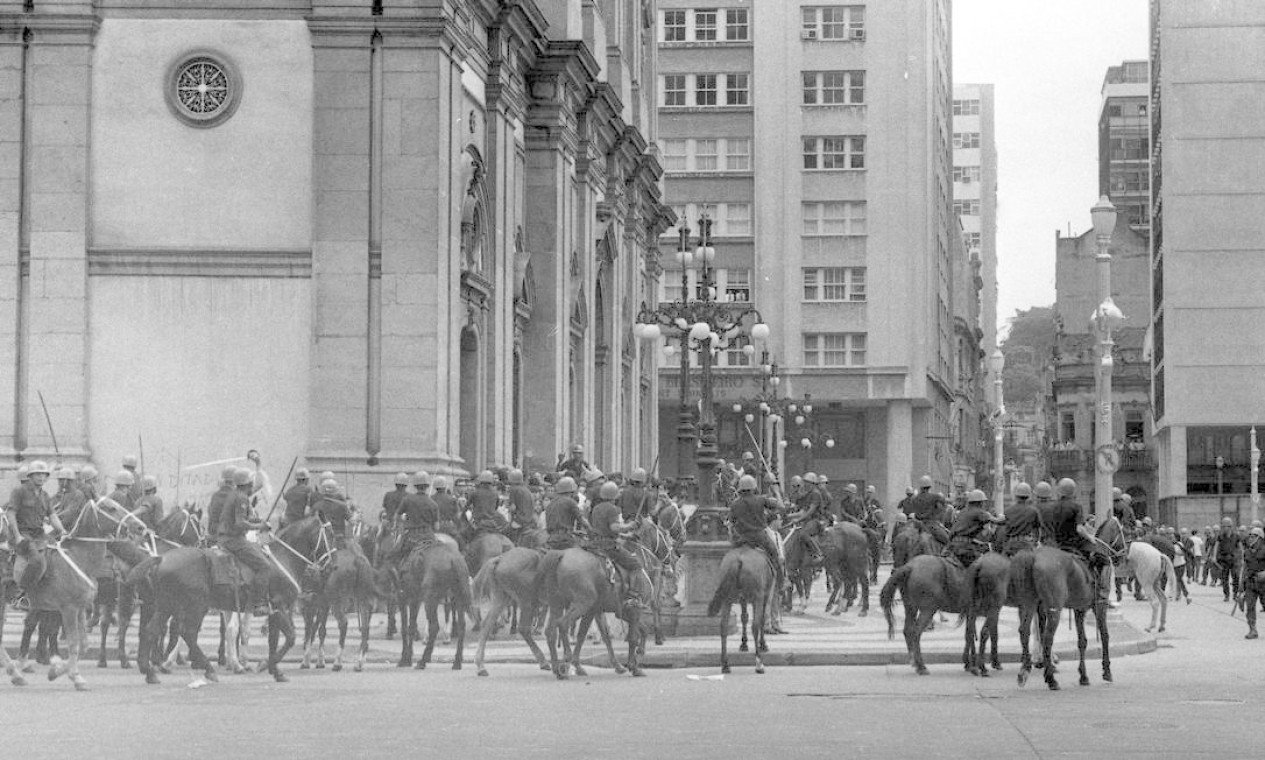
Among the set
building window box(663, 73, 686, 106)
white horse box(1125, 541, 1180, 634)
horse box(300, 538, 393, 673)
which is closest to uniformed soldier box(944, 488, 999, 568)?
horse box(300, 538, 393, 673)

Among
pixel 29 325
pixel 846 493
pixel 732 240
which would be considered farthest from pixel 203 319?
pixel 732 240

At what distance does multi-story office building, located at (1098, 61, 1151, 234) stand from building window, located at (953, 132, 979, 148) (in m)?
34.9

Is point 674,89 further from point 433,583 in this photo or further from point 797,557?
point 433,583

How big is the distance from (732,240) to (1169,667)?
245ft

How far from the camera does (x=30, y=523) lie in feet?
79.6

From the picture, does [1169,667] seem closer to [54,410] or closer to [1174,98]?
[54,410]

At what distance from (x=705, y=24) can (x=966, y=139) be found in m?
93.3

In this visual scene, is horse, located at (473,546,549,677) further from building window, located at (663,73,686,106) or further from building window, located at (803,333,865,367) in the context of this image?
building window, located at (663,73,686,106)

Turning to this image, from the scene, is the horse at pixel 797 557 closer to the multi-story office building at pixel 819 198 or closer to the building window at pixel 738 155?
the multi-story office building at pixel 819 198

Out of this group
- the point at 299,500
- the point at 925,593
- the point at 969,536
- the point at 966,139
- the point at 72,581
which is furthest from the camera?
the point at 966,139

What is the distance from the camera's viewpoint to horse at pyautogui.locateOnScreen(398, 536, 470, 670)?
25.9 meters

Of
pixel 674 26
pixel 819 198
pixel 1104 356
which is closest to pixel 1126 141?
pixel 819 198

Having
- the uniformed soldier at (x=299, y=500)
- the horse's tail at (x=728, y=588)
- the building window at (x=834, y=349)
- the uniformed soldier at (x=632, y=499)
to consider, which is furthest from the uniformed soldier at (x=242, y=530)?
the building window at (x=834, y=349)

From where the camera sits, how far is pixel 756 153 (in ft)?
333
